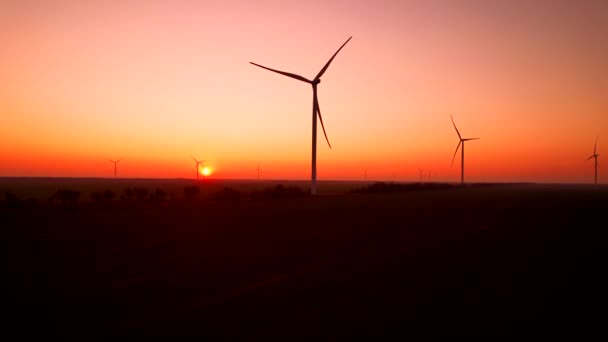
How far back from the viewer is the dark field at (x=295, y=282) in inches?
333

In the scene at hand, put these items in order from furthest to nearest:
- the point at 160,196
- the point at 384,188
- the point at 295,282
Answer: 1. the point at 384,188
2. the point at 160,196
3. the point at 295,282

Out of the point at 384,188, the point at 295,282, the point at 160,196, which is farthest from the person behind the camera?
the point at 384,188

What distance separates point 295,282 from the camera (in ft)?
38.2

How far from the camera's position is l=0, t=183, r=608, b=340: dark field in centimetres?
845

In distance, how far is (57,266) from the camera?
13219 mm

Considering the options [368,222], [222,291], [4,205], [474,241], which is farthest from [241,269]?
[4,205]

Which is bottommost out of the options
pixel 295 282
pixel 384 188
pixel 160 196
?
pixel 295 282

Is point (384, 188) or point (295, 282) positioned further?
point (384, 188)

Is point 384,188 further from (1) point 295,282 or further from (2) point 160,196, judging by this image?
(1) point 295,282

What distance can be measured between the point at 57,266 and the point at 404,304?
8.91m

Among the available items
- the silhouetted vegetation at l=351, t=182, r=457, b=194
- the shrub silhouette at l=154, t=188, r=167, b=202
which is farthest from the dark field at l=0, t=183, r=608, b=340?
the silhouetted vegetation at l=351, t=182, r=457, b=194

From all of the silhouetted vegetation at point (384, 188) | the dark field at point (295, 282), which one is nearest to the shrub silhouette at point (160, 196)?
the dark field at point (295, 282)

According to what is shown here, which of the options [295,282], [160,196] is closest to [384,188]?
[160,196]

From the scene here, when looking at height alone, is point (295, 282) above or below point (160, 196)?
below
